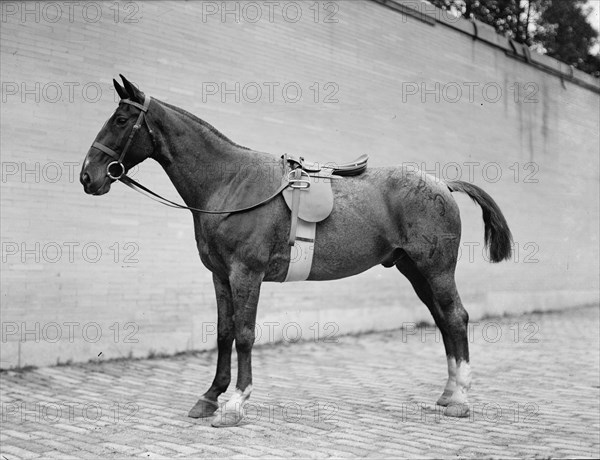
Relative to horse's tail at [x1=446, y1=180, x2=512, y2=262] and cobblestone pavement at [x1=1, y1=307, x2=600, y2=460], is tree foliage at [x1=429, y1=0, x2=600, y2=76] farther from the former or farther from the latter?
horse's tail at [x1=446, y1=180, x2=512, y2=262]

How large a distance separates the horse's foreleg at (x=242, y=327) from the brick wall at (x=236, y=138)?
3.65 meters

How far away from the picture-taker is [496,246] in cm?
660

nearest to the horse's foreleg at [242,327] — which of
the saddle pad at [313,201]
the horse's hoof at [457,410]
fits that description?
the saddle pad at [313,201]

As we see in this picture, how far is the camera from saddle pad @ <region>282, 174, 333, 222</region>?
18.6 ft

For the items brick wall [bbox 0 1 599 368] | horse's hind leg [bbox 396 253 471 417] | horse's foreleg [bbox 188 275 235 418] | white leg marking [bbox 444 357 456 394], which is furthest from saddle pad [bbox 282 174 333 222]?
brick wall [bbox 0 1 599 368]

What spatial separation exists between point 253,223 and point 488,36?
10603 mm

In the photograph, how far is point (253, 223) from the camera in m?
5.53

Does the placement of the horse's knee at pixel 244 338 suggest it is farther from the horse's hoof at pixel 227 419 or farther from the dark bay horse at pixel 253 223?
the horse's hoof at pixel 227 419

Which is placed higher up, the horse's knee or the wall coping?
the wall coping

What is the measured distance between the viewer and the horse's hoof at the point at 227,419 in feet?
17.5

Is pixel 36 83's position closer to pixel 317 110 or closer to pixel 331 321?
pixel 317 110

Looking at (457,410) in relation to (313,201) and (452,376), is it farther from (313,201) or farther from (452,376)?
(313,201)

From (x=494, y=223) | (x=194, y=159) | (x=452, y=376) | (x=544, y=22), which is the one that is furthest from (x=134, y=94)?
(x=544, y=22)

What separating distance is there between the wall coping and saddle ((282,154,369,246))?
7242 millimetres
